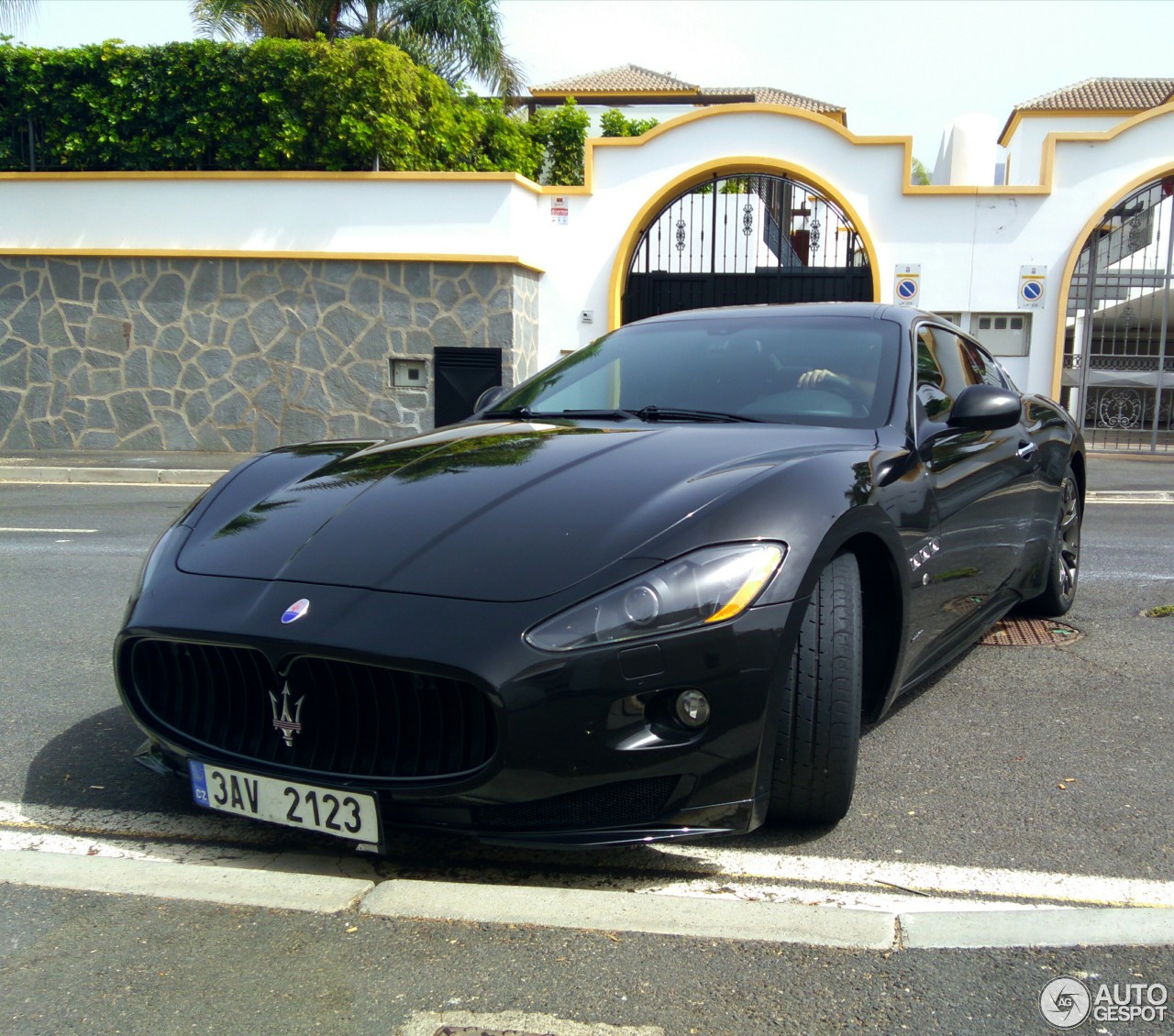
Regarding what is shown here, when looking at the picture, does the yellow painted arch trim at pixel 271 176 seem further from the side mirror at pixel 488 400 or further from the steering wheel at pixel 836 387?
the steering wheel at pixel 836 387

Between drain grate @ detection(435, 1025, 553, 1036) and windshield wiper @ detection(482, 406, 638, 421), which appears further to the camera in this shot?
windshield wiper @ detection(482, 406, 638, 421)

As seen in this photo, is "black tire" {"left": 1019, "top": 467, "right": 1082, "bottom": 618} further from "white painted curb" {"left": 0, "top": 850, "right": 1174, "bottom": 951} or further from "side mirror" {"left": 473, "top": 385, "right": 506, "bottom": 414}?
"white painted curb" {"left": 0, "top": 850, "right": 1174, "bottom": 951}

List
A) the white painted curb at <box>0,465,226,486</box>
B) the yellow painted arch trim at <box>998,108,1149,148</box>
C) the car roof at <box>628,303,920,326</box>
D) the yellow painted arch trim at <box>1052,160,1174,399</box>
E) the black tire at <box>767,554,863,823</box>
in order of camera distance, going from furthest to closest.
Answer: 1. the yellow painted arch trim at <box>998,108,1149,148</box>
2. the yellow painted arch trim at <box>1052,160,1174,399</box>
3. the white painted curb at <box>0,465,226,486</box>
4. the car roof at <box>628,303,920,326</box>
5. the black tire at <box>767,554,863,823</box>

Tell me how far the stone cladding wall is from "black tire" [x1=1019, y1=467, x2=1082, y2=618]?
1034 cm

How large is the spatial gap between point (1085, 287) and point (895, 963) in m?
15.9

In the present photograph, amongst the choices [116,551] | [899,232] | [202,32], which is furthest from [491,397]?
[202,32]

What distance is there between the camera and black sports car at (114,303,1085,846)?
2426mm

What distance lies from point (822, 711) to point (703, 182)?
14570 mm

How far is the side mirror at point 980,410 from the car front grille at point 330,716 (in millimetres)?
2109

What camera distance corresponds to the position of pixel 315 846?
2.88 metres

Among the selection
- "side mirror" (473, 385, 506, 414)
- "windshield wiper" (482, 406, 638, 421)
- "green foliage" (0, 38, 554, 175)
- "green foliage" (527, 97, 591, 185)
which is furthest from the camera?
"green foliage" (527, 97, 591, 185)

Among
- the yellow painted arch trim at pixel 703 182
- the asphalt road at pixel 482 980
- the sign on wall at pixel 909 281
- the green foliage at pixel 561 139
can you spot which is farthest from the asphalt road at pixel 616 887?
the green foliage at pixel 561 139

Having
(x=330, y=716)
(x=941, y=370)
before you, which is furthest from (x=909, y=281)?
(x=330, y=716)

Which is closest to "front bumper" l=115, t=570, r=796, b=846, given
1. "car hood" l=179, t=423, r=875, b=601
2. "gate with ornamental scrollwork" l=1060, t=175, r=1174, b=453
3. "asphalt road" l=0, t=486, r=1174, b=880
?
"car hood" l=179, t=423, r=875, b=601
